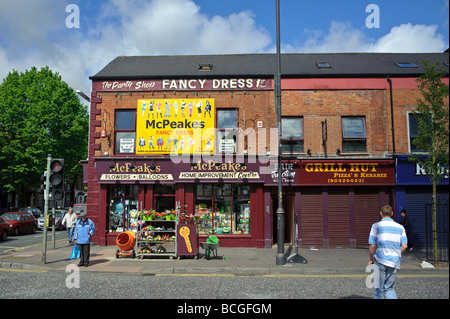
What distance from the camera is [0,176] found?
33281 millimetres

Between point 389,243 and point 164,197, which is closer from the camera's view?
point 389,243

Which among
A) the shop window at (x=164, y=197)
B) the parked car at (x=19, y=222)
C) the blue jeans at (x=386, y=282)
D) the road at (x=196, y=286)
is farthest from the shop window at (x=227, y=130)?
the parked car at (x=19, y=222)

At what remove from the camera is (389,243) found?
567 centimetres

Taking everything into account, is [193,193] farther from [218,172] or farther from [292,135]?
[292,135]

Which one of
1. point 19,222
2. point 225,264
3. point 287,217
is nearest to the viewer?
point 225,264

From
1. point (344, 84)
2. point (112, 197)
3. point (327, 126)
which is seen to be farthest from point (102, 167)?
point (344, 84)

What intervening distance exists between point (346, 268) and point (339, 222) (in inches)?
220

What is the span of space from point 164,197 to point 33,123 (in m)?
22.3

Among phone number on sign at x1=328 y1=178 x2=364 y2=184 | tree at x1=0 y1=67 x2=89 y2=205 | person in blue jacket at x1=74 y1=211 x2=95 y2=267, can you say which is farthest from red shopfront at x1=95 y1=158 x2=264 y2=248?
tree at x1=0 y1=67 x2=89 y2=205

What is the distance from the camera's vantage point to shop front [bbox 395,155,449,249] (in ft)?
50.7

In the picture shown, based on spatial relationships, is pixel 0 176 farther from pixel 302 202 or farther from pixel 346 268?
pixel 346 268

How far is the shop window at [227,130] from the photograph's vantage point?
16156 mm

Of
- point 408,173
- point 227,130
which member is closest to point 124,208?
point 227,130

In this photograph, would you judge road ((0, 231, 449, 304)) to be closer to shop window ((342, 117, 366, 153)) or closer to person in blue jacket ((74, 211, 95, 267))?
person in blue jacket ((74, 211, 95, 267))
